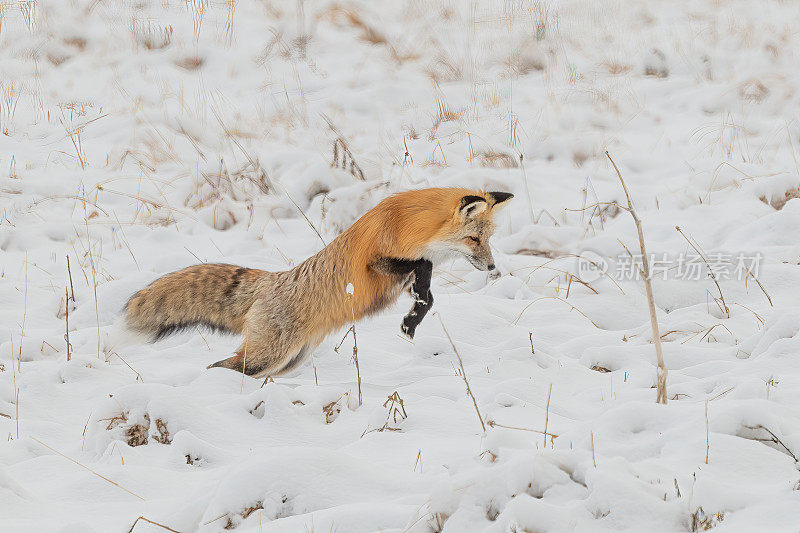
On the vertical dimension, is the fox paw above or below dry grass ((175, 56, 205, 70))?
below

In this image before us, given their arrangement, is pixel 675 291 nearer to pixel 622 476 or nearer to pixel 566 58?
pixel 622 476

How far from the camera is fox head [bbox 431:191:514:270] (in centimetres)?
541

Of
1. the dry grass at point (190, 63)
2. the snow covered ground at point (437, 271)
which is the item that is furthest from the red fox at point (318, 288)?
the dry grass at point (190, 63)

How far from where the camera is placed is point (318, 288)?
5285 mm

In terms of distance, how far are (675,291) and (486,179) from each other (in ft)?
10.00

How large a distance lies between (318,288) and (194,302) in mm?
863

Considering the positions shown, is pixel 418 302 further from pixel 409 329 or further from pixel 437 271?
pixel 437 271

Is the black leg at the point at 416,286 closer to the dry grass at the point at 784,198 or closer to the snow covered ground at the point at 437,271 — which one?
the snow covered ground at the point at 437,271

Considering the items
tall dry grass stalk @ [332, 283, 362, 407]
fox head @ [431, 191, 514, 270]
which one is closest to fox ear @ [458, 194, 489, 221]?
fox head @ [431, 191, 514, 270]

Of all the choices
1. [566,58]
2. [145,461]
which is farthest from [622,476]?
[566,58]

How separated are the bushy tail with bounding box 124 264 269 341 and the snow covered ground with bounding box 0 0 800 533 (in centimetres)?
28

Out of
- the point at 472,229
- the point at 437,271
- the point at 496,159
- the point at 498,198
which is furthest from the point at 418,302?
the point at 496,159

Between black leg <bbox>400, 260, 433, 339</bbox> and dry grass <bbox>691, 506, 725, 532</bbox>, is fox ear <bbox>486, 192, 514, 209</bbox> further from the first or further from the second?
dry grass <bbox>691, 506, 725, 532</bbox>

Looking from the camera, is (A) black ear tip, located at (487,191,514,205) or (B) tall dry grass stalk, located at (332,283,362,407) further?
(A) black ear tip, located at (487,191,514,205)
